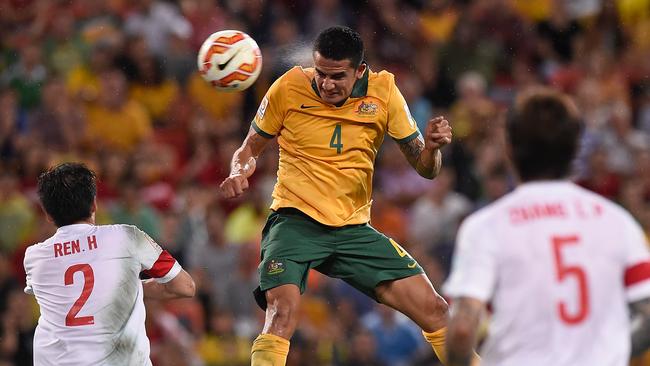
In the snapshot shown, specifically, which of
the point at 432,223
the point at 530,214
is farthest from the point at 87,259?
Answer: the point at 432,223

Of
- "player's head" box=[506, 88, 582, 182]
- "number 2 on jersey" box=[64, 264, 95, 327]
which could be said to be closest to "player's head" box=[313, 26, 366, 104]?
"number 2 on jersey" box=[64, 264, 95, 327]

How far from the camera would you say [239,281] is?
1364 cm

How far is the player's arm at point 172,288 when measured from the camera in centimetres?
645

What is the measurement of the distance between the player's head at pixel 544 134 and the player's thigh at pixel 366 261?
122 inches

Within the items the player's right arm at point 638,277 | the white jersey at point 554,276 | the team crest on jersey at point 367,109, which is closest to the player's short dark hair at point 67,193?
the team crest on jersey at point 367,109

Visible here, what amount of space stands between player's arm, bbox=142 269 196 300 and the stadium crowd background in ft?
18.1

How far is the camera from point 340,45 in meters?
7.34

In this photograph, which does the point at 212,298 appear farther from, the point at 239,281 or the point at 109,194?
the point at 109,194

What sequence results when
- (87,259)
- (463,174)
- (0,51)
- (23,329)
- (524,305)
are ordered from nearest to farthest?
(524,305) < (87,259) < (23,329) < (463,174) < (0,51)

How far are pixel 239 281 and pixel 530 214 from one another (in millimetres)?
9358

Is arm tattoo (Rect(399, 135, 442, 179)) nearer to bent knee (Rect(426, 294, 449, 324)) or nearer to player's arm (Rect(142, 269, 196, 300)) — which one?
bent knee (Rect(426, 294, 449, 324))

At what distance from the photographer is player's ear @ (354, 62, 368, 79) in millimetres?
7602

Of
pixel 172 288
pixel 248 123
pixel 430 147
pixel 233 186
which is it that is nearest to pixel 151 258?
pixel 172 288

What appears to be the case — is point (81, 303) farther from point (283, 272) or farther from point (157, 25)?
point (157, 25)
